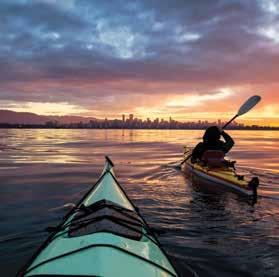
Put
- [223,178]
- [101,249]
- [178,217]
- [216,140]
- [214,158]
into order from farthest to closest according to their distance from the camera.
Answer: [216,140] → [214,158] → [223,178] → [178,217] → [101,249]

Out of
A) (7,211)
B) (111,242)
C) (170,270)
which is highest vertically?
(111,242)

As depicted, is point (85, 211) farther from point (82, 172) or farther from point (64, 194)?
point (82, 172)

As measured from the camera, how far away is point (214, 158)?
14.1 metres

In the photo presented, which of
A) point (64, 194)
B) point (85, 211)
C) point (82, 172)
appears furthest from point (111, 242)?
point (82, 172)

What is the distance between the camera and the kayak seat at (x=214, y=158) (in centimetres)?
1395

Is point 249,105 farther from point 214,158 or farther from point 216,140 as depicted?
point 214,158

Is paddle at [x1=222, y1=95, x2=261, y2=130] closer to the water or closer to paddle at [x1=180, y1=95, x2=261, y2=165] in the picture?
paddle at [x1=180, y1=95, x2=261, y2=165]

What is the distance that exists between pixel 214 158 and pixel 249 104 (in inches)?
161

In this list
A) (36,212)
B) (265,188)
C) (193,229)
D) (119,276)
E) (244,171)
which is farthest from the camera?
(244,171)

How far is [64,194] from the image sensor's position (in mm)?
11242

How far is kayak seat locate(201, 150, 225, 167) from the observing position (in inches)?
549

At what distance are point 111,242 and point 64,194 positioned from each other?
755 cm

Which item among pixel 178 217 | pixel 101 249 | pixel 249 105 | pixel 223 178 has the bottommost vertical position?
pixel 178 217

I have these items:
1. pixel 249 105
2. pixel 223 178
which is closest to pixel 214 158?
pixel 223 178
